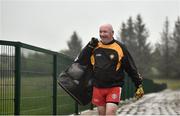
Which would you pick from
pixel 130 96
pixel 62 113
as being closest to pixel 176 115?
pixel 62 113

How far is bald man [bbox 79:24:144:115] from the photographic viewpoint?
22.8 feet

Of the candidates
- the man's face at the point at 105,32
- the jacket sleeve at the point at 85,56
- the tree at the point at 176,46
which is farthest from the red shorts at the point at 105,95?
the tree at the point at 176,46

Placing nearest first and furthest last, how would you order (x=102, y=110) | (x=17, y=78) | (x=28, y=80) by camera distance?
(x=102, y=110), (x=17, y=78), (x=28, y=80)

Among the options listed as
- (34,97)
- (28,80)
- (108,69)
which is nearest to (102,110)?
(108,69)

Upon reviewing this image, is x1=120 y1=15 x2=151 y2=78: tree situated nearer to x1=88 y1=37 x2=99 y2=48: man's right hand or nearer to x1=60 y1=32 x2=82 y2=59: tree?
x1=60 y1=32 x2=82 y2=59: tree

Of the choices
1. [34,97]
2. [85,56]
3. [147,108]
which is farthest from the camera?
[147,108]

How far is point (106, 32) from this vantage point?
6895 mm

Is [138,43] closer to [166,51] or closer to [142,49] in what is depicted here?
[142,49]

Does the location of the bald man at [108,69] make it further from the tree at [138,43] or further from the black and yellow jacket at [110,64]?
the tree at [138,43]

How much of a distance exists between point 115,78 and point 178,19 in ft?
367

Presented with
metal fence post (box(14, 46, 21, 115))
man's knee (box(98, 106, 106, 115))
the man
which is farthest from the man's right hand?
metal fence post (box(14, 46, 21, 115))

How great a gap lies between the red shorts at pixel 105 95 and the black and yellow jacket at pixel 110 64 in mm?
63

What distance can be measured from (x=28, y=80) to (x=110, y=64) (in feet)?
11.0

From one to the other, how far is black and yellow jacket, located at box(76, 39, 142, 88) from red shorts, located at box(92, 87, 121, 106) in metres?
0.06
